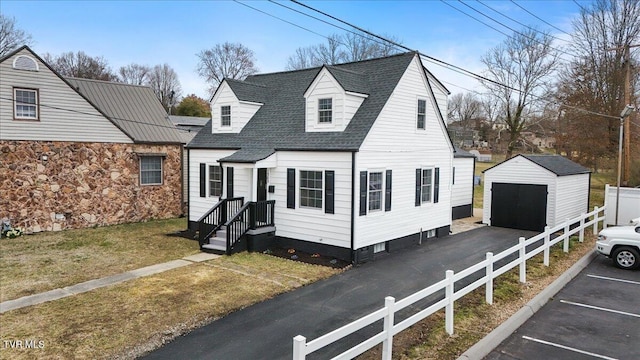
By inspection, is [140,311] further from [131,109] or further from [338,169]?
[131,109]

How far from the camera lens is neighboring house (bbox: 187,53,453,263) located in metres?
12.5

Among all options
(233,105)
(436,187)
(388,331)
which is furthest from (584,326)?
(233,105)

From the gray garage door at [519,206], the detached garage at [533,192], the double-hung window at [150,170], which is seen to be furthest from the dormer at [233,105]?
the gray garage door at [519,206]

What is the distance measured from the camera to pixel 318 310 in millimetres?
8469

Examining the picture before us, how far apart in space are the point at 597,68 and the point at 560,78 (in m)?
4.71

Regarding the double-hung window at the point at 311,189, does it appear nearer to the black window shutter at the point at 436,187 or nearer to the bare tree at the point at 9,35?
the black window shutter at the point at 436,187

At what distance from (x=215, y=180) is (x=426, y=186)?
8389 mm

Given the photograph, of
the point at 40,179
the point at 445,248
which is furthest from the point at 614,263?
the point at 40,179

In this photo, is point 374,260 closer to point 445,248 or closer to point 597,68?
point 445,248

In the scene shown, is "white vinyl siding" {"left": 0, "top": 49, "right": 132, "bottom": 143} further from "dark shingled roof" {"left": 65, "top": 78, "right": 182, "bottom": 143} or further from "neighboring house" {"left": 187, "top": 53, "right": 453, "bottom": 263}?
"neighboring house" {"left": 187, "top": 53, "right": 453, "bottom": 263}

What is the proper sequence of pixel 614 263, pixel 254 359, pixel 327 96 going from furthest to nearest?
1. pixel 327 96
2. pixel 614 263
3. pixel 254 359

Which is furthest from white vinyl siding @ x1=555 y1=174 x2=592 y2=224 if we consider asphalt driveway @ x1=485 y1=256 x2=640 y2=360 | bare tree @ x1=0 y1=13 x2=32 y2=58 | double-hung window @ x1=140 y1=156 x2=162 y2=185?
bare tree @ x1=0 y1=13 x2=32 y2=58

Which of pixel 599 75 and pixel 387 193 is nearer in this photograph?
pixel 387 193

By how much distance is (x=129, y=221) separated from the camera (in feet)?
63.1
